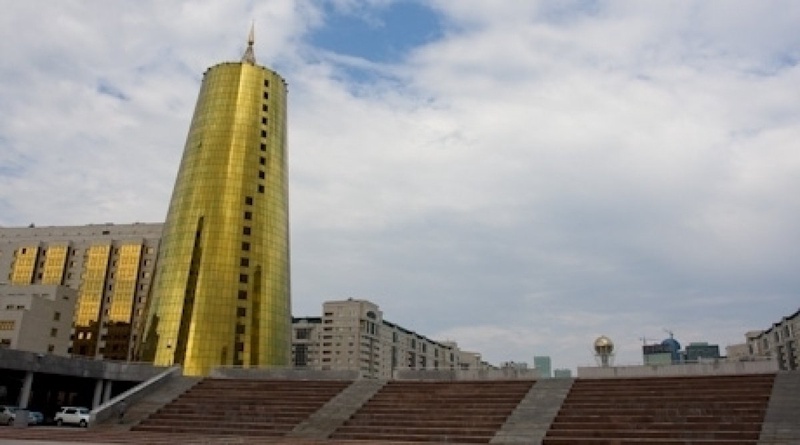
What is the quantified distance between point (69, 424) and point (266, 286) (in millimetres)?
29930

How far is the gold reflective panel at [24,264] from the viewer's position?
125363 millimetres

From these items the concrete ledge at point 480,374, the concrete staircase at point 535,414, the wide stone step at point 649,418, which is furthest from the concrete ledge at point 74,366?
the wide stone step at point 649,418

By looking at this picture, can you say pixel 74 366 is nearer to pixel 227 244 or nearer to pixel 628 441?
pixel 227 244

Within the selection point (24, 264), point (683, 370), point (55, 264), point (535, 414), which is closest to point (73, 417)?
point (535, 414)

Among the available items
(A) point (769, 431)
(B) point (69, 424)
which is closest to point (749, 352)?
(A) point (769, 431)

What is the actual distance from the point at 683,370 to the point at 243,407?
24.6 meters

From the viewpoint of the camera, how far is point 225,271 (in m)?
62.8

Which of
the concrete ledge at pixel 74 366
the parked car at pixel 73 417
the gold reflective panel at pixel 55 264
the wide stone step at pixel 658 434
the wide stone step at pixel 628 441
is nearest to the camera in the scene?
the wide stone step at pixel 628 441

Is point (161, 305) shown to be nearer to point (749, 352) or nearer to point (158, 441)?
point (158, 441)

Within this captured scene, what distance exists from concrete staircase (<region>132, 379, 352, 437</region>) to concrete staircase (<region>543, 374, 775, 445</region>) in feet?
44.4

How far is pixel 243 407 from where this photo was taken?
3538 centimetres

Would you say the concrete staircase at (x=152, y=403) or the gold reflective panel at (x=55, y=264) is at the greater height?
the gold reflective panel at (x=55, y=264)

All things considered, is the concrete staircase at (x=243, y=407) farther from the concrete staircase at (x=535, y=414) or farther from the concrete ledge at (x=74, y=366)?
the concrete staircase at (x=535, y=414)

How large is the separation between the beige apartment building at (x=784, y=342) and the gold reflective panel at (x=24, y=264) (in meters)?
139
